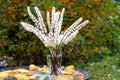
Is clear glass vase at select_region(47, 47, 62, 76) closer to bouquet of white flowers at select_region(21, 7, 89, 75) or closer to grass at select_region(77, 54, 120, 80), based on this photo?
bouquet of white flowers at select_region(21, 7, 89, 75)

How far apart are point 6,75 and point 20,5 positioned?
7.60ft

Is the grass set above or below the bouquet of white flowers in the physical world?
below

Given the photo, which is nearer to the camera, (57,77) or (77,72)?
(57,77)

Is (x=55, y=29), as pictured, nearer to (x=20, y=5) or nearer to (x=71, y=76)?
(x=71, y=76)

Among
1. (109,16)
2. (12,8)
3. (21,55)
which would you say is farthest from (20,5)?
(109,16)

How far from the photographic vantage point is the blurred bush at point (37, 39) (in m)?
6.54

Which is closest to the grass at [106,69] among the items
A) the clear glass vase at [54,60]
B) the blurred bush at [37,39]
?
the blurred bush at [37,39]

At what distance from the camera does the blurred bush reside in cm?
654

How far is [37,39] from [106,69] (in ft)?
4.00

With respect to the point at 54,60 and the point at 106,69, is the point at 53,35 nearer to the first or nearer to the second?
the point at 54,60

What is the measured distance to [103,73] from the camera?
22.1 ft

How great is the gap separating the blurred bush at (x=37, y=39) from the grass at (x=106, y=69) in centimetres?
19

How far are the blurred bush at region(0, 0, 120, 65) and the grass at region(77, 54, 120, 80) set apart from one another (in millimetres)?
186

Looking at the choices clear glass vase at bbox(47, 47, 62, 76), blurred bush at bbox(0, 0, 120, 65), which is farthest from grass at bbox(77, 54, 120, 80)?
clear glass vase at bbox(47, 47, 62, 76)
